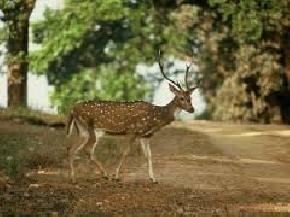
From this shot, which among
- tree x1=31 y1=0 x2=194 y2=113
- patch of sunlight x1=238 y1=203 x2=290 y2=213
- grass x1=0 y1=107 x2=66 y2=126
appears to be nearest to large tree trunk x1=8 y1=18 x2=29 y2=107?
grass x1=0 y1=107 x2=66 y2=126

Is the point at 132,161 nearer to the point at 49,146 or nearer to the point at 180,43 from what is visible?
the point at 49,146

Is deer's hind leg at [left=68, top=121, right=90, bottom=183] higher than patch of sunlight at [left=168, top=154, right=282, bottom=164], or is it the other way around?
deer's hind leg at [left=68, top=121, right=90, bottom=183]

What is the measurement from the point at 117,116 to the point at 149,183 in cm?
126

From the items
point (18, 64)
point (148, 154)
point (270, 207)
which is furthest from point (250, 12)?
point (270, 207)

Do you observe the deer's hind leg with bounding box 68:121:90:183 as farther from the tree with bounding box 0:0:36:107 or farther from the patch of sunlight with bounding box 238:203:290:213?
the tree with bounding box 0:0:36:107

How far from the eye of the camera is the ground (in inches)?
446

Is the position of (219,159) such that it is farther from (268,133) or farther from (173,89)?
(268,133)

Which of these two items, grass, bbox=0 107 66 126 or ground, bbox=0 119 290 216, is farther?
grass, bbox=0 107 66 126

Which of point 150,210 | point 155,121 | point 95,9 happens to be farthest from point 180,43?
point 150,210

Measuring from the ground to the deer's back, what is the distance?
90cm

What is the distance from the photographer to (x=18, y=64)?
29.4m

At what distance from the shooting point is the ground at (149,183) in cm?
1134

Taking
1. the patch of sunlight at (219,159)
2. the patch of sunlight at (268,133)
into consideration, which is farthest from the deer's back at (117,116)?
the patch of sunlight at (268,133)

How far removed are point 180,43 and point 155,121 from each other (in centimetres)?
3643
